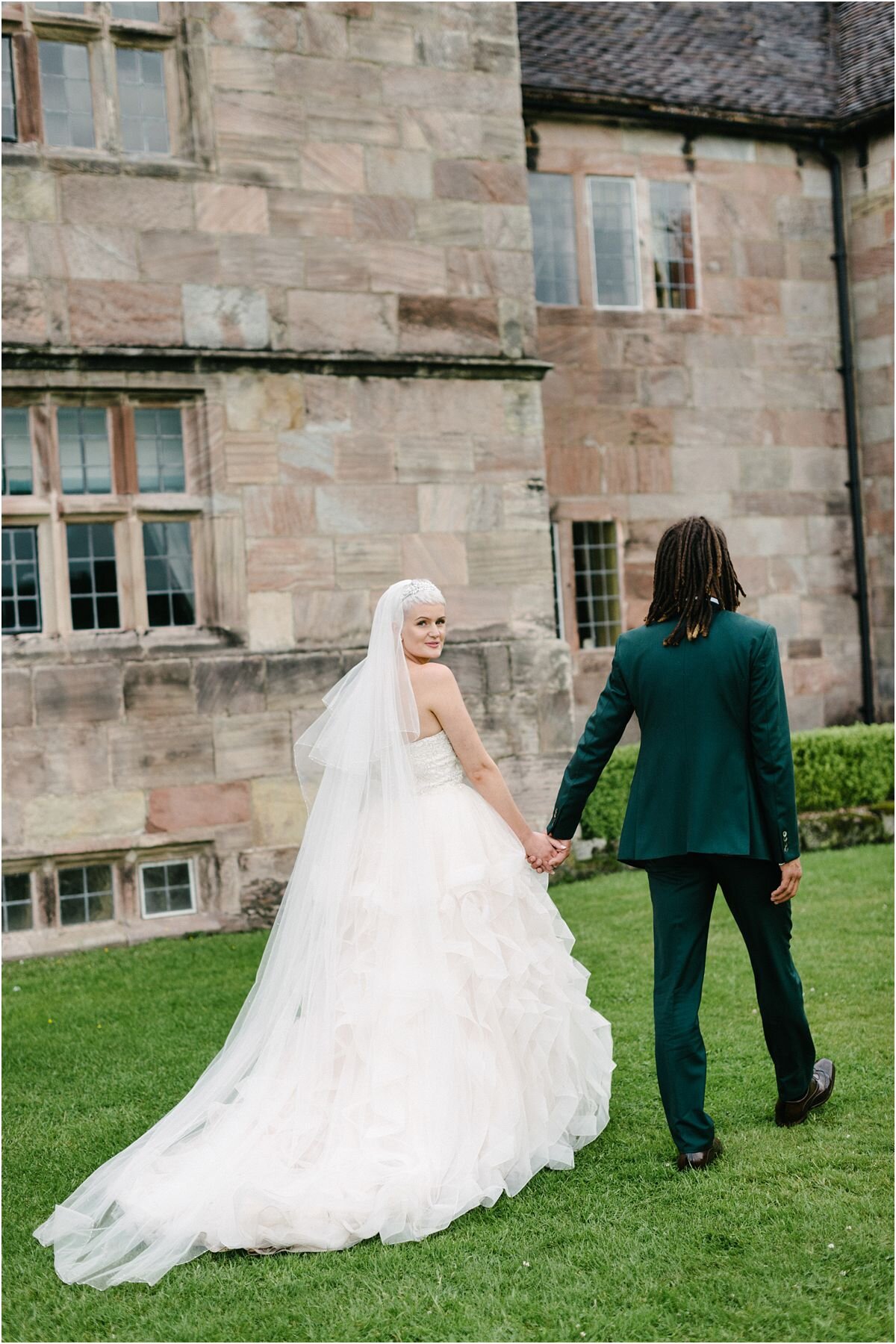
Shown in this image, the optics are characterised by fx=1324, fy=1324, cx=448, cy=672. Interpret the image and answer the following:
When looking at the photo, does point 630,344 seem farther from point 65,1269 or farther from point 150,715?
point 65,1269

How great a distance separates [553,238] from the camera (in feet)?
40.5

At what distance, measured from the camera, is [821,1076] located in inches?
203

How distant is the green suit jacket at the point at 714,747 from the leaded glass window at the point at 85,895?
17.3 ft

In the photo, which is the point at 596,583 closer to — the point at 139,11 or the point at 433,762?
the point at 139,11

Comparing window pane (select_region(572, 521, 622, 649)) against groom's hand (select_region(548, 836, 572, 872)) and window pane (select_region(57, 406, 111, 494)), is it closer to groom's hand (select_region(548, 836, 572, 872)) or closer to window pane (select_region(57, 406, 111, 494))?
window pane (select_region(57, 406, 111, 494))

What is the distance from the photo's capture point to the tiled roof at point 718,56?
12.4 m

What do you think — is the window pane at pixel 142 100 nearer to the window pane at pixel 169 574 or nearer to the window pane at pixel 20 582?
the window pane at pixel 169 574

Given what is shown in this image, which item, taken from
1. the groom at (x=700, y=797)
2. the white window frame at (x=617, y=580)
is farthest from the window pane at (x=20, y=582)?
the groom at (x=700, y=797)

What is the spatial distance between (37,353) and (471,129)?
3.71 m

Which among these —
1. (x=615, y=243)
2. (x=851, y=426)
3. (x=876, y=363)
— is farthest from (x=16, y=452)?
(x=876, y=363)

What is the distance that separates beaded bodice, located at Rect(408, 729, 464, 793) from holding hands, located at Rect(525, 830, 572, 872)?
38cm

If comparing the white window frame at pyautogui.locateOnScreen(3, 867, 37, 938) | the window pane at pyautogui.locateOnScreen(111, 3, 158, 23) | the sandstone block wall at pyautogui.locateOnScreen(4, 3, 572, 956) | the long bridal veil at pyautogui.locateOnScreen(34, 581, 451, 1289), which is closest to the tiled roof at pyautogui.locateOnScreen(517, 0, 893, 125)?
the sandstone block wall at pyautogui.locateOnScreen(4, 3, 572, 956)

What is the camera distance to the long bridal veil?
13.8 ft

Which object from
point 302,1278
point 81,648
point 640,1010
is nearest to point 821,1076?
point 640,1010
